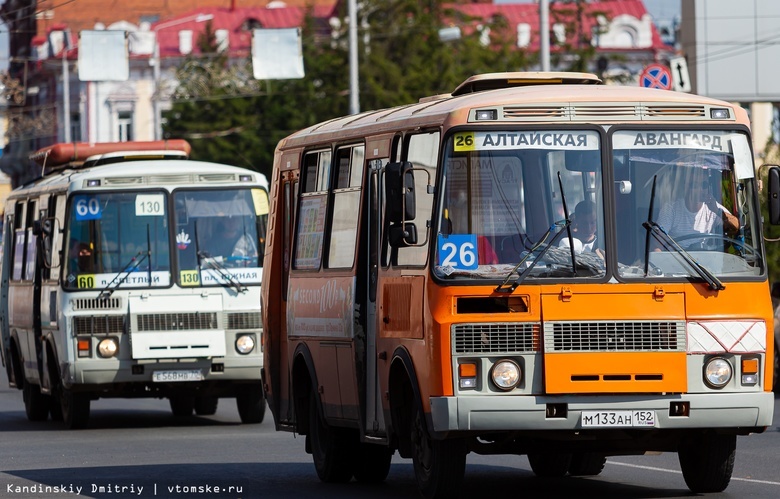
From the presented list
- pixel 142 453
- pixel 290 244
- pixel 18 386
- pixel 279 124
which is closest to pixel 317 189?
pixel 290 244

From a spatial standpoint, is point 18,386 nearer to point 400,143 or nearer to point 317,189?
point 317,189

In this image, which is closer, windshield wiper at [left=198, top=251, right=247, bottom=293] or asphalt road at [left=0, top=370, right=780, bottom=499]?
asphalt road at [left=0, top=370, right=780, bottom=499]

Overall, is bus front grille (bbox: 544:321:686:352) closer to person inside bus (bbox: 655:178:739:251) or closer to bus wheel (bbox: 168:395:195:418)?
person inside bus (bbox: 655:178:739:251)

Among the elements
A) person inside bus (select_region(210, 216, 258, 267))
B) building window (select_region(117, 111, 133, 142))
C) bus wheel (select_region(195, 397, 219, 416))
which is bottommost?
bus wheel (select_region(195, 397, 219, 416))

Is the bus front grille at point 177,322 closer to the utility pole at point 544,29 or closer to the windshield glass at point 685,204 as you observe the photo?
the windshield glass at point 685,204

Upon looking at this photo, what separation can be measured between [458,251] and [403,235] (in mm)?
362

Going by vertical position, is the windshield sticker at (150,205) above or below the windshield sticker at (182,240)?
above

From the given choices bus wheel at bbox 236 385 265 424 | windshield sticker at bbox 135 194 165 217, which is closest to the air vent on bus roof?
windshield sticker at bbox 135 194 165 217

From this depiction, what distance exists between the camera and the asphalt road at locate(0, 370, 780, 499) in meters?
12.8

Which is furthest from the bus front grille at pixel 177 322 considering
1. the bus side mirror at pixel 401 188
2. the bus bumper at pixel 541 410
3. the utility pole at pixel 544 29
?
the utility pole at pixel 544 29

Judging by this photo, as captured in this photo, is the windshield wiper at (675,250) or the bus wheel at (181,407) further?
the bus wheel at (181,407)

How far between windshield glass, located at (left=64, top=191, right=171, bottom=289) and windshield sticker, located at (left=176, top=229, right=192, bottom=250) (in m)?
0.12

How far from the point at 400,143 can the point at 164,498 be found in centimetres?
280

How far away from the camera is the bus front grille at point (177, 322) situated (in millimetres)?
20016
